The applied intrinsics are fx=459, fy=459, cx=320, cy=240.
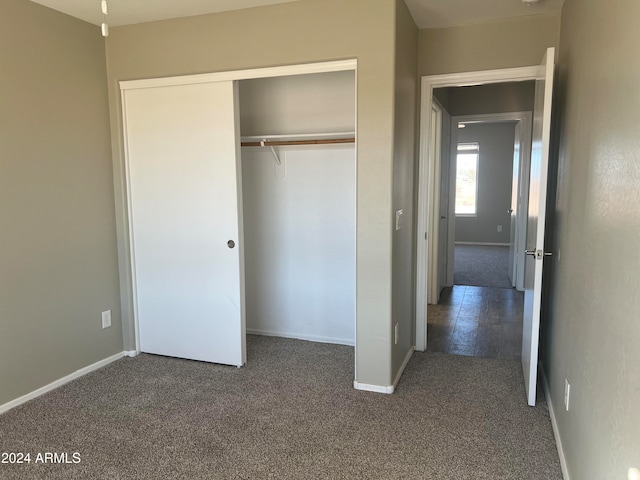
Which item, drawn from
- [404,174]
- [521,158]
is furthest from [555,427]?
[521,158]

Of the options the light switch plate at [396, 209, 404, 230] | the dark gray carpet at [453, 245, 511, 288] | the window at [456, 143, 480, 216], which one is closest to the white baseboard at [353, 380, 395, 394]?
the light switch plate at [396, 209, 404, 230]

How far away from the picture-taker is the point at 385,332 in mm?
2836

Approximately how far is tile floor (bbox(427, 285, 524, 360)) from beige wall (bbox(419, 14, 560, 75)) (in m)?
2.12

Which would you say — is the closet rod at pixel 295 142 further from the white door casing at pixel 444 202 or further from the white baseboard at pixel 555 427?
the white baseboard at pixel 555 427

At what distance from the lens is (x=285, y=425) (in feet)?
8.23

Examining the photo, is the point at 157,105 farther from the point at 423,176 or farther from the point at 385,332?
the point at 385,332

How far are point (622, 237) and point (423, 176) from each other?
6.90 feet

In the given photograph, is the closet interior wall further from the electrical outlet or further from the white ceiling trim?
the electrical outlet

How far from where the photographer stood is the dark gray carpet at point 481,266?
20.2 ft

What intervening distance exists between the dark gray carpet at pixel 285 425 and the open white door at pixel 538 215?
30 cm

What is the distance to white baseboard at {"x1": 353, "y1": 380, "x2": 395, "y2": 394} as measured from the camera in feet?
9.44

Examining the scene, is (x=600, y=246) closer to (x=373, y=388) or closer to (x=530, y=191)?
(x=530, y=191)

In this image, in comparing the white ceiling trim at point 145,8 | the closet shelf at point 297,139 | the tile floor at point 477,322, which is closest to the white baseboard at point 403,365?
the tile floor at point 477,322

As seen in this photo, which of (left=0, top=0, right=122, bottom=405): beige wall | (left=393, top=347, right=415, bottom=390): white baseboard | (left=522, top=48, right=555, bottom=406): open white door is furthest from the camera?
(left=393, top=347, right=415, bottom=390): white baseboard
